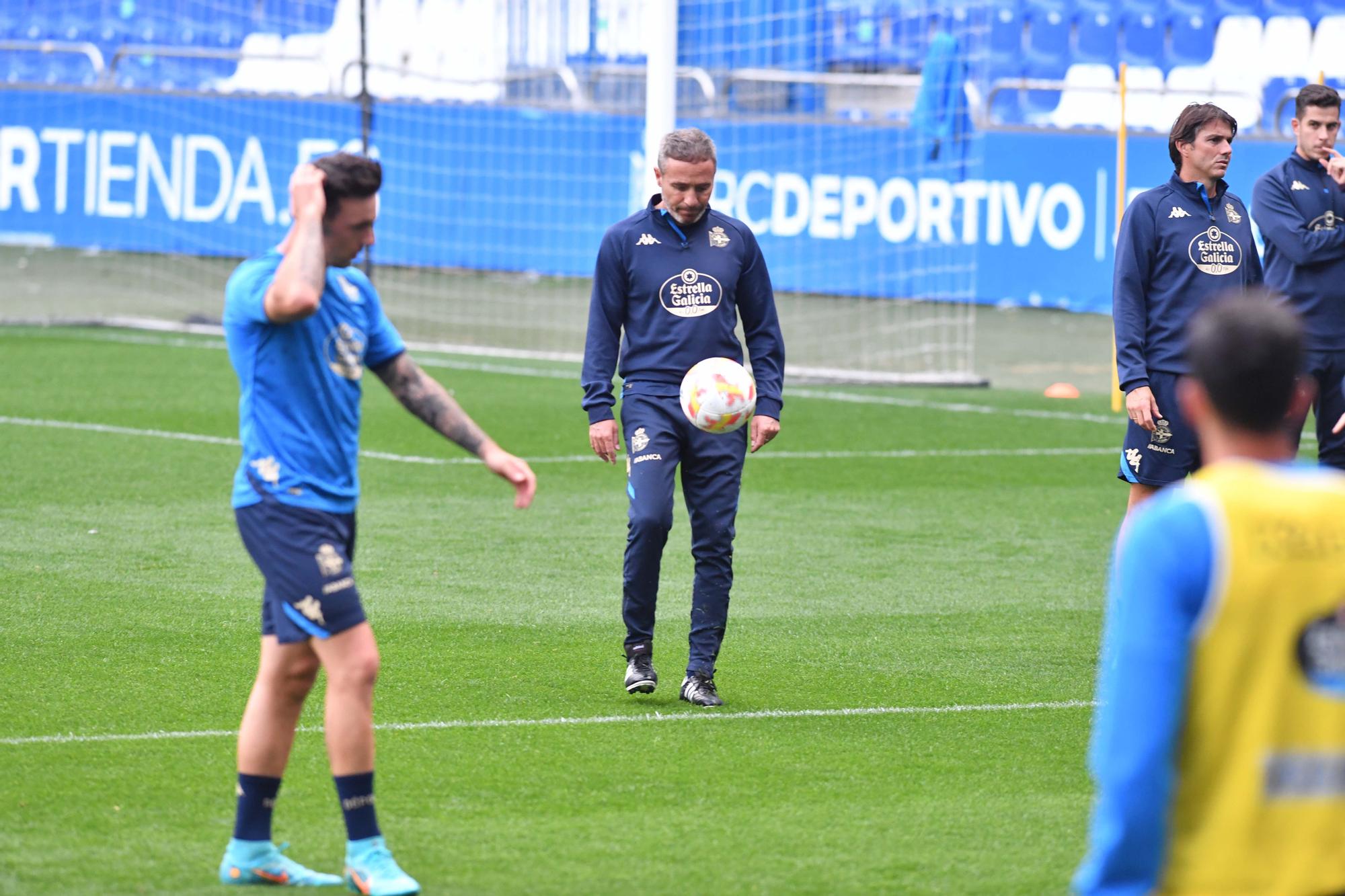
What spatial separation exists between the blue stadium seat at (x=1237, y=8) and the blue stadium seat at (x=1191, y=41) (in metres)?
0.18

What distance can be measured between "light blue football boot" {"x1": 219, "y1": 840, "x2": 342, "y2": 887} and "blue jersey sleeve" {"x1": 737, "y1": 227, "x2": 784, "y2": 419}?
8.78ft

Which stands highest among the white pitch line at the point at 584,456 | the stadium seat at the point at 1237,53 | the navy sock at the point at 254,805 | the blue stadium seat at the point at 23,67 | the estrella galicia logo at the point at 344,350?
the stadium seat at the point at 1237,53

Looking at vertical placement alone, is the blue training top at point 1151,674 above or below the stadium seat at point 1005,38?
below

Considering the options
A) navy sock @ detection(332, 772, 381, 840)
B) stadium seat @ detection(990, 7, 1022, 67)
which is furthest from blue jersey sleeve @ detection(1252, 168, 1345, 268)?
stadium seat @ detection(990, 7, 1022, 67)

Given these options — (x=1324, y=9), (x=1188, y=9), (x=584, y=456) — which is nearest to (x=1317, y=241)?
(x=584, y=456)

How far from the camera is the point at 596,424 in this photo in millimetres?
6586

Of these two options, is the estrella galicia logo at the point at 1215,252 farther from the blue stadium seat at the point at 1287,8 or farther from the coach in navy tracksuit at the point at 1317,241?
the blue stadium seat at the point at 1287,8

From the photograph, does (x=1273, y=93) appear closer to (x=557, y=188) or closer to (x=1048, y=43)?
(x=1048, y=43)

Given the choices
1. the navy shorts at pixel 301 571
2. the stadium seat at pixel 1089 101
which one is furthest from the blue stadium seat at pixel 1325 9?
the navy shorts at pixel 301 571

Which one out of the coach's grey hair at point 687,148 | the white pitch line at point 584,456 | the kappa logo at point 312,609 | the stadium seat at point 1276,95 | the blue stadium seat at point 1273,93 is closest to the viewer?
the kappa logo at point 312,609

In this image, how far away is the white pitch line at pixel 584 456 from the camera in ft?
39.9

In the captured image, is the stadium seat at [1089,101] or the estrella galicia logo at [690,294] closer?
the estrella galicia logo at [690,294]

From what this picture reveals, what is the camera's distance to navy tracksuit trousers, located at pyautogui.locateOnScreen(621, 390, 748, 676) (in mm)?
6449

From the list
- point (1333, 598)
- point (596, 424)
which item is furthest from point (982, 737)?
point (1333, 598)
